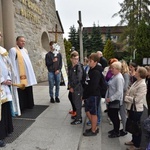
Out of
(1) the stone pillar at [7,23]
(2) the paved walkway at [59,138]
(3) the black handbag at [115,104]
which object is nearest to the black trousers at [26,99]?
(2) the paved walkway at [59,138]

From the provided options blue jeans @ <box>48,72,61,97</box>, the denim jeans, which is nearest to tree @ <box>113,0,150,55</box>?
blue jeans @ <box>48,72,61,97</box>

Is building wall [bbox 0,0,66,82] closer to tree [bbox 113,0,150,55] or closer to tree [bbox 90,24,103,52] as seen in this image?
tree [bbox 113,0,150,55]

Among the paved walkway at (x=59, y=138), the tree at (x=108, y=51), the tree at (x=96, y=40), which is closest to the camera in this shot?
the paved walkway at (x=59, y=138)

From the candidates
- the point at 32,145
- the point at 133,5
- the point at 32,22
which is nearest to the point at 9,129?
the point at 32,145

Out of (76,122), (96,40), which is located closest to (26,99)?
(76,122)

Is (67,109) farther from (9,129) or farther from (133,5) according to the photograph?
(133,5)

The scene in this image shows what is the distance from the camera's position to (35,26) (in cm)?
1130

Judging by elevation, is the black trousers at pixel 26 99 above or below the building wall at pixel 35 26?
below

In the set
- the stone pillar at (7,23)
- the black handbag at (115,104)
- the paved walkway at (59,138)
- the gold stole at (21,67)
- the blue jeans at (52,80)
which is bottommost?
the paved walkway at (59,138)

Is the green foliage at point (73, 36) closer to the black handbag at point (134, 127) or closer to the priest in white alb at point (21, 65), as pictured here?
the priest in white alb at point (21, 65)

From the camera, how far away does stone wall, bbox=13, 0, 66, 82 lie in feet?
30.8

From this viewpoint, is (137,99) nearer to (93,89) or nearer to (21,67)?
(93,89)

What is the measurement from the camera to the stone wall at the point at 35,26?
30.8 ft

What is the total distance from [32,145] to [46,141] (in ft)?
0.84
